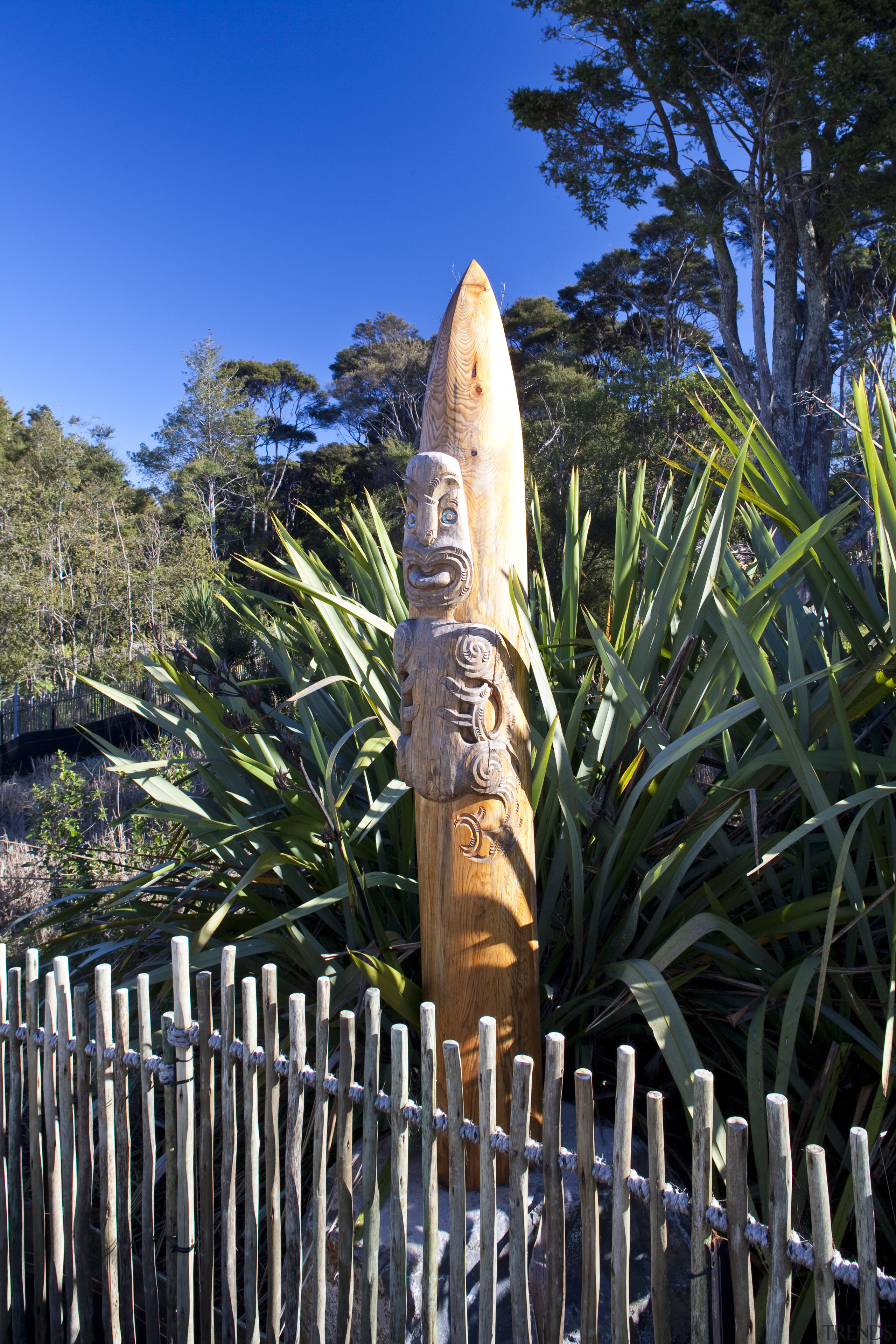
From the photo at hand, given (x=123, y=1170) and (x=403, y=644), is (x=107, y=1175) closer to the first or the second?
(x=123, y=1170)

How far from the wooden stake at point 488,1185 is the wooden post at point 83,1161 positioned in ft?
3.28

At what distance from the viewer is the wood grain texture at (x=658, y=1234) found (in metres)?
1.19

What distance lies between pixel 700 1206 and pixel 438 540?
1217 millimetres

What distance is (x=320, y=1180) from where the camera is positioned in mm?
1538

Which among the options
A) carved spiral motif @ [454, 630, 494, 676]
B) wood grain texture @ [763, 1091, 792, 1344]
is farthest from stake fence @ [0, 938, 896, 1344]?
carved spiral motif @ [454, 630, 494, 676]

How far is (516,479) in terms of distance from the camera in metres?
1.89

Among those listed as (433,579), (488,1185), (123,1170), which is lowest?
(123,1170)

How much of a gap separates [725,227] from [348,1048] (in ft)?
47.5

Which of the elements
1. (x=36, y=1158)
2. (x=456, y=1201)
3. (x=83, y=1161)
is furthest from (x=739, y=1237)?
(x=36, y=1158)

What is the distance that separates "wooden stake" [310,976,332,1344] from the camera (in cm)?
153

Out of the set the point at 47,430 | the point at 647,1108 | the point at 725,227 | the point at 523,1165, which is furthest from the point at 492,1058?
the point at 47,430

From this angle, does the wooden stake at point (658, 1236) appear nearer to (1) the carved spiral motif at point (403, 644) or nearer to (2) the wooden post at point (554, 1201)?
(2) the wooden post at point (554, 1201)

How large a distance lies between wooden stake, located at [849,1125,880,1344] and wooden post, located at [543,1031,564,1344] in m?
0.36

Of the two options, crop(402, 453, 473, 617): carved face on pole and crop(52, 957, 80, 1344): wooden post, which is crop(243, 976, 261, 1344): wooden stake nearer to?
crop(52, 957, 80, 1344): wooden post
